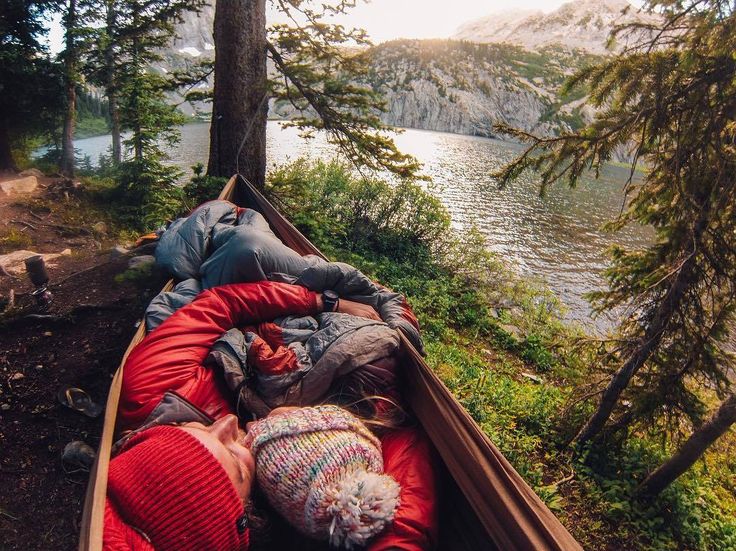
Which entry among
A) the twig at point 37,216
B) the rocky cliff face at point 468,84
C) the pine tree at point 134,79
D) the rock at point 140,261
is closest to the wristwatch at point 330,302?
the rock at point 140,261

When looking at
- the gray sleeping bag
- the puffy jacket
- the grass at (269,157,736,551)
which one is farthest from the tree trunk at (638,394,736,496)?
the puffy jacket

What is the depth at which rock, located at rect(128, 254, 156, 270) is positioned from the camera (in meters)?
3.88

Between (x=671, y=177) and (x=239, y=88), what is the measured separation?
511 centimetres

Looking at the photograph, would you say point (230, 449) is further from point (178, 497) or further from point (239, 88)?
point (239, 88)

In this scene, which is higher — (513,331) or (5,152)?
(5,152)

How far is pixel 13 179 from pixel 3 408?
10.1 meters

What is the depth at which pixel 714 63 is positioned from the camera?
2.50 metres

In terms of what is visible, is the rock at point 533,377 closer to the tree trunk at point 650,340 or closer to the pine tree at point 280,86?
the tree trunk at point 650,340

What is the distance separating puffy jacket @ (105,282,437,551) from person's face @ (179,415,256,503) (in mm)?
301

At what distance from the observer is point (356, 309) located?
2.54 m

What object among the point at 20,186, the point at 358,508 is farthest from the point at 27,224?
the point at 358,508

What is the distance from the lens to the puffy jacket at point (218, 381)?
137 cm

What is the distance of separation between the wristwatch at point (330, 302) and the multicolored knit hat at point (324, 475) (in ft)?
3.53

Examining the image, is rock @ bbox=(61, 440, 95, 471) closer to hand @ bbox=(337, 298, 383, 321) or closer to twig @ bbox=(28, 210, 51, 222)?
hand @ bbox=(337, 298, 383, 321)
